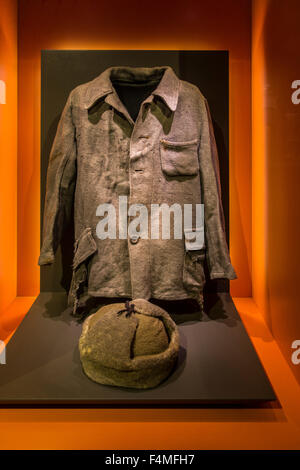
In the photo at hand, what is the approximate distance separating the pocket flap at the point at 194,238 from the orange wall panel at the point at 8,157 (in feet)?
3.32

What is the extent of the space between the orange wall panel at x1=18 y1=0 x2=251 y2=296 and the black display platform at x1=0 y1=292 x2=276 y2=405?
1.67 ft

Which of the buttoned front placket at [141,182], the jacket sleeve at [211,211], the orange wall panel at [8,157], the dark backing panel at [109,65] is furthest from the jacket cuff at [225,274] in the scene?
the orange wall panel at [8,157]

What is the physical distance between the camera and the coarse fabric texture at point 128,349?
159 centimetres

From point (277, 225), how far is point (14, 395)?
1.37 m

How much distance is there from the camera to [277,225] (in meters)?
2.12

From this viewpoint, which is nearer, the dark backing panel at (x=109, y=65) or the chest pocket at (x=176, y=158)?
the chest pocket at (x=176, y=158)

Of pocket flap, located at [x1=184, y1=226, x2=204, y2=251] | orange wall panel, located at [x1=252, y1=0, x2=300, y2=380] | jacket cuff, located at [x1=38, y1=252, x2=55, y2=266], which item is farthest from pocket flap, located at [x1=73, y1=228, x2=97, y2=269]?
orange wall panel, located at [x1=252, y1=0, x2=300, y2=380]

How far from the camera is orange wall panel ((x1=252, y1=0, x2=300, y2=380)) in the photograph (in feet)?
6.08

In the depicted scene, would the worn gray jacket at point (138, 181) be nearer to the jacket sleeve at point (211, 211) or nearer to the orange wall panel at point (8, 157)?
the jacket sleeve at point (211, 211)

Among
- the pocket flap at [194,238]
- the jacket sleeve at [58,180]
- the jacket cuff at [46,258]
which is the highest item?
the jacket sleeve at [58,180]

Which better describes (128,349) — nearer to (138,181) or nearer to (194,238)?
(194,238)

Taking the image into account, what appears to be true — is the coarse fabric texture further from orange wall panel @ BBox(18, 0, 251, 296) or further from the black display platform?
orange wall panel @ BBox(18, 0, 251, 296)

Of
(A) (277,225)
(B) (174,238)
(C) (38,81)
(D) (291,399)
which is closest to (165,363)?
(D) (291,399)
